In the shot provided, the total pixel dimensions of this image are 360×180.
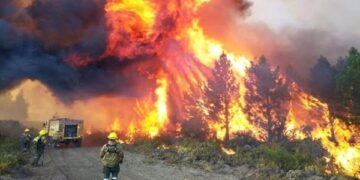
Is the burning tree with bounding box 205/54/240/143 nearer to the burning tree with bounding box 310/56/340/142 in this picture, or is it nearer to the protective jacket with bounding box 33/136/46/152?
the burning tree with bounding box 310/56/340/142

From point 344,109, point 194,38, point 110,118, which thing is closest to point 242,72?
point 194,38

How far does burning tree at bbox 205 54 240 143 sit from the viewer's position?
46438mm

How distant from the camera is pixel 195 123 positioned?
155 feet

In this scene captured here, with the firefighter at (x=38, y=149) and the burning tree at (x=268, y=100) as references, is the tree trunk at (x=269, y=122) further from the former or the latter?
the firefighter at (x=38, y=149)

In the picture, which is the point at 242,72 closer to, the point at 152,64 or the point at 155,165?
the point at 152,64

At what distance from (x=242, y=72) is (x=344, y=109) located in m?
17.0

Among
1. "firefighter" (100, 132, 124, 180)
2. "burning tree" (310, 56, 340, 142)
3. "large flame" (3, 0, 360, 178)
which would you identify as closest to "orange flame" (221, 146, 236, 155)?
"large flame" (3, 0, 360, 178)

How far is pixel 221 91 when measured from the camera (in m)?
46.8

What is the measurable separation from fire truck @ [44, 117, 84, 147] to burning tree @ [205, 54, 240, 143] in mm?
16102

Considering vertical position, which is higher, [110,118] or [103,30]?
[103,30]

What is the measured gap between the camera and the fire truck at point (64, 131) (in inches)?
1716

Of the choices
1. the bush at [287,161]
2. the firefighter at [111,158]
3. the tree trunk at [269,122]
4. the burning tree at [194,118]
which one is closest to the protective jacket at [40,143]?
the firefighter at [111,158]

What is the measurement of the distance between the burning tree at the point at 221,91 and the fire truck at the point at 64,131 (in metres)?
16.1

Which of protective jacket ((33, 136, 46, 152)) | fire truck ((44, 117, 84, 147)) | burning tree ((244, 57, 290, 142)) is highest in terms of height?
burning tree ((244, 57, 290, 142))
